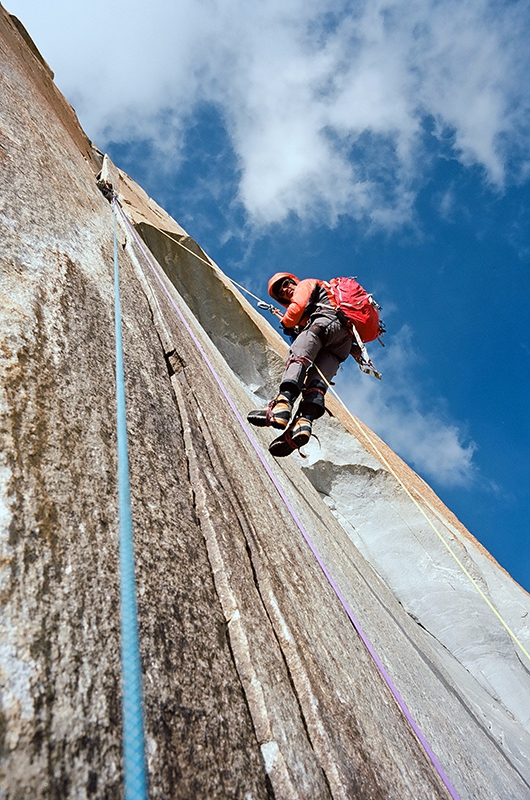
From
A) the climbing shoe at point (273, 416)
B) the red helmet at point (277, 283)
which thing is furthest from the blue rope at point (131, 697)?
the red helmet at point (277, 283)

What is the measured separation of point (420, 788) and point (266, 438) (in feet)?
11.9

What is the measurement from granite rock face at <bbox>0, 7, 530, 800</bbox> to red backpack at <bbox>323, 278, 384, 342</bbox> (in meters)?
1.66

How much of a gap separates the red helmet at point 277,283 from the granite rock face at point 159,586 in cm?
168

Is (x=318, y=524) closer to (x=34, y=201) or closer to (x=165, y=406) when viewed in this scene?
(x=165, y=406)

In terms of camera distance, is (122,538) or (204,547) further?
(204,547)

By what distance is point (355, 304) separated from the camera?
511 cm

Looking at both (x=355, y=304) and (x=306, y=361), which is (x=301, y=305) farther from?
(x=306, y=361)

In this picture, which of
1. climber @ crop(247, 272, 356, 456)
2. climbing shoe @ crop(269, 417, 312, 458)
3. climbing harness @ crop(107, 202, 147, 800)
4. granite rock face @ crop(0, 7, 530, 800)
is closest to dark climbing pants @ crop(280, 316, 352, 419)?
climber @ crop(247, 272, 356, 456)

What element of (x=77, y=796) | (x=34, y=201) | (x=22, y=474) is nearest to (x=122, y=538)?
(x=22, y=474)

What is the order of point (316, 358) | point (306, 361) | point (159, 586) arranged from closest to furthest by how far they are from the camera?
point (159, 586)
point (306, 361)
point (316, 358)

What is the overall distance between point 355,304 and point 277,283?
1.22 metres

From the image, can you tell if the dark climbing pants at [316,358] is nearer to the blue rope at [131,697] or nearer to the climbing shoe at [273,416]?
the climbing shoe at [273,416]

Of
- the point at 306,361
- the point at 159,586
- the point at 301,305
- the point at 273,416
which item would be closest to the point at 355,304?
the point at 301,305

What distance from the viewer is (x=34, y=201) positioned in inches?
120
